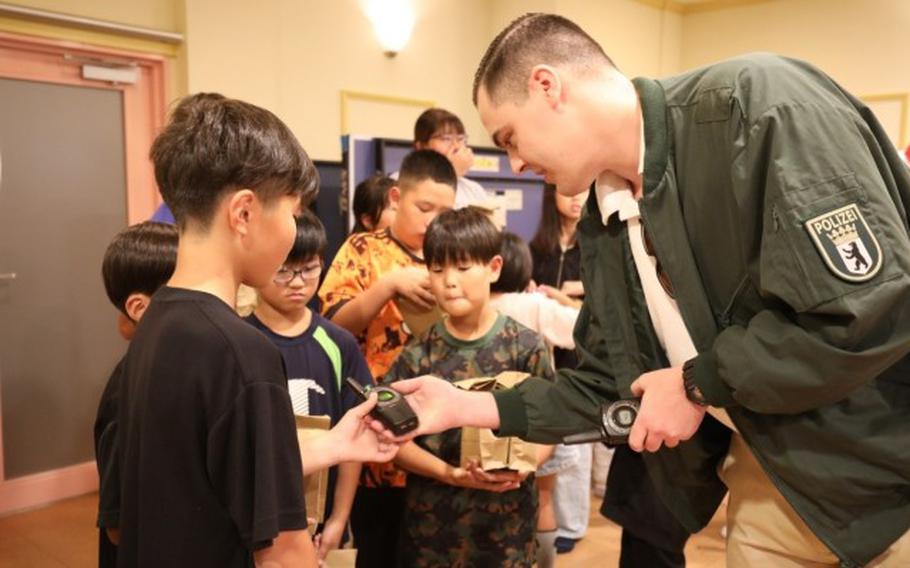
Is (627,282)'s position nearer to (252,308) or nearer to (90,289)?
(252,308)

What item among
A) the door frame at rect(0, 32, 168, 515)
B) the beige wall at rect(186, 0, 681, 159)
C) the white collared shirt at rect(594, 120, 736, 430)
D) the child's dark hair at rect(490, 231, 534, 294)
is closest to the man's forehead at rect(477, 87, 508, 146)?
the white collared shirt at rect(594, 120, 736, 430)

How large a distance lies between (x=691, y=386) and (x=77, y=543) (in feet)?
11.1

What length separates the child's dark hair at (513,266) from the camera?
269 cm

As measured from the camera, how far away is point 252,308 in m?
2.10

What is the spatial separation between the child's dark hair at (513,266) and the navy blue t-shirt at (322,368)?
2.67 feet

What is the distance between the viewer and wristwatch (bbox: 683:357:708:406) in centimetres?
120

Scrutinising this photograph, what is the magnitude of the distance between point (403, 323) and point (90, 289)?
2602 mm

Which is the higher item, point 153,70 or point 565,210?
point 153,70

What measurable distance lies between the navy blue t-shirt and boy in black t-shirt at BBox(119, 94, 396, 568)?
0.71 metres

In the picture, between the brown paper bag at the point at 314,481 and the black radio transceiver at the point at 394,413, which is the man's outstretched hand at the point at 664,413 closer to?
the black radio transceiver at the point at 394,413

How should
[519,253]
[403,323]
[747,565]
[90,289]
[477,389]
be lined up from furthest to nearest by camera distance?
[90,289], [519,253], [403,323], [477,389], [747,565]

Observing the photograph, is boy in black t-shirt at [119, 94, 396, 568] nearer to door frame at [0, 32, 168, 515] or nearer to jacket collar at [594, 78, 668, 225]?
jacket collar at [594, 78, 668, 225]

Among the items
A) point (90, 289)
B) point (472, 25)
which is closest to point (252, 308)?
point (90, 289)

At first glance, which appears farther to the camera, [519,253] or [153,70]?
[153,70]
